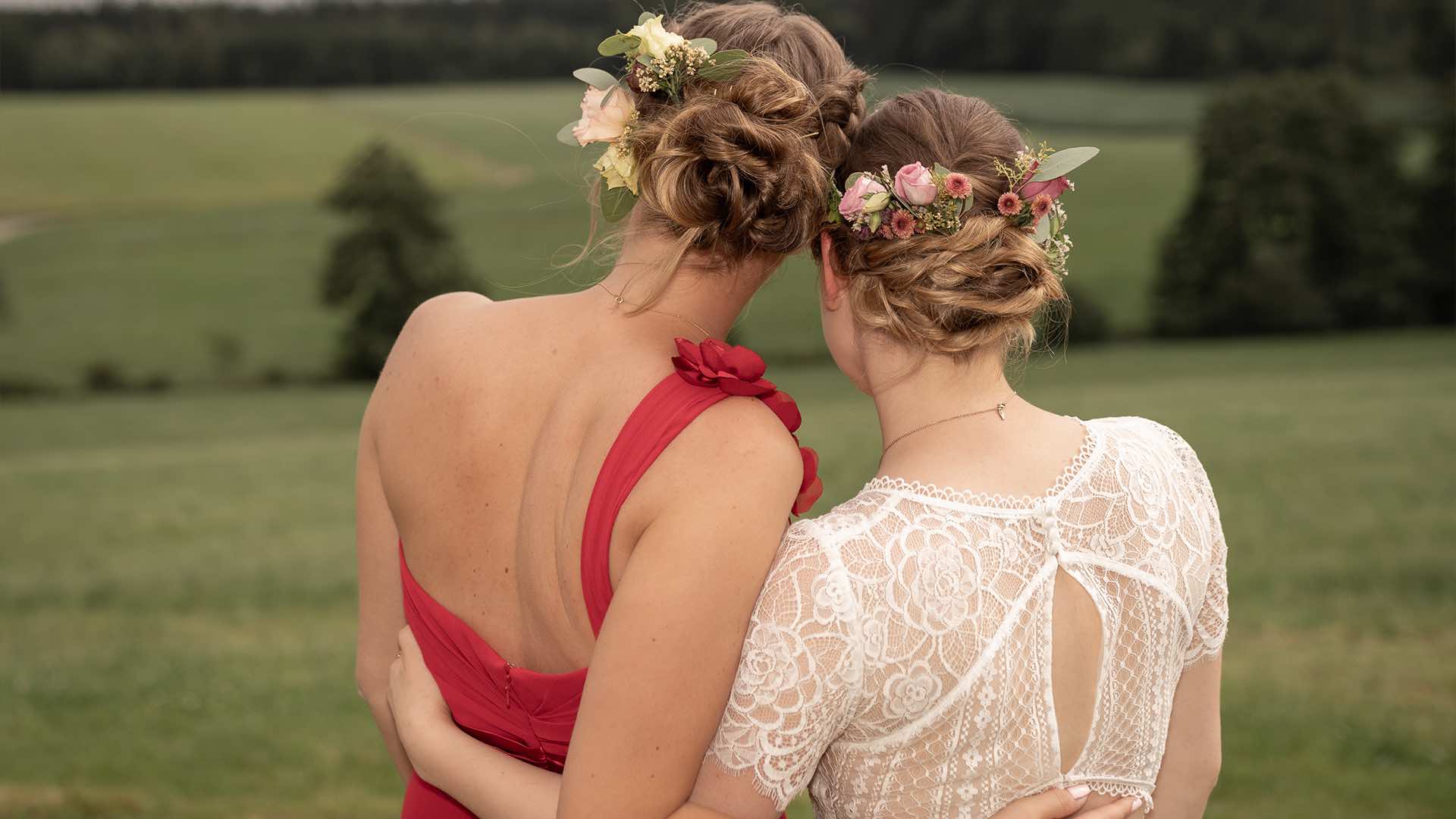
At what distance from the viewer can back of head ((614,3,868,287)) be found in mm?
2045

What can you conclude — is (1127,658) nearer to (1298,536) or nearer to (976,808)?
(976,808)

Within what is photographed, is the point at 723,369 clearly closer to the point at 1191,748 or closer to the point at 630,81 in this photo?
the point at 630,81

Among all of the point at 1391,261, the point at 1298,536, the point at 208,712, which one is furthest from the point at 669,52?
the point at 1391,261

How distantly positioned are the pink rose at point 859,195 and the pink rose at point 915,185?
44mm

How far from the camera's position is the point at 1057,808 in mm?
2115

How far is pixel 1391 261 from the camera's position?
145ft

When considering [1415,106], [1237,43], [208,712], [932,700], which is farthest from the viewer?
[1237,43]

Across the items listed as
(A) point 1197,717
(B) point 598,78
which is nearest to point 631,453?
(B) point 598,78

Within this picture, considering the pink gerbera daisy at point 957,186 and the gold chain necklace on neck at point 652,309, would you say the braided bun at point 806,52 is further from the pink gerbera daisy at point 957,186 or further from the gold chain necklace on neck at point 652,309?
the gold chain necklace on neck at point 652,309

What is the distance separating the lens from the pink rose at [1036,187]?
86.3 inches

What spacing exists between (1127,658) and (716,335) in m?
0.91

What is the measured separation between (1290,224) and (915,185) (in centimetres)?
5002

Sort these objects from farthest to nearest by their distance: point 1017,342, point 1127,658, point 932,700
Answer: point 1017,342
point 1127,658
point 932,700

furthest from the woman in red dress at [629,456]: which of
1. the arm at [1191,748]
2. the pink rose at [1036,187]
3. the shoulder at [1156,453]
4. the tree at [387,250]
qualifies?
the tree at [387,250]
